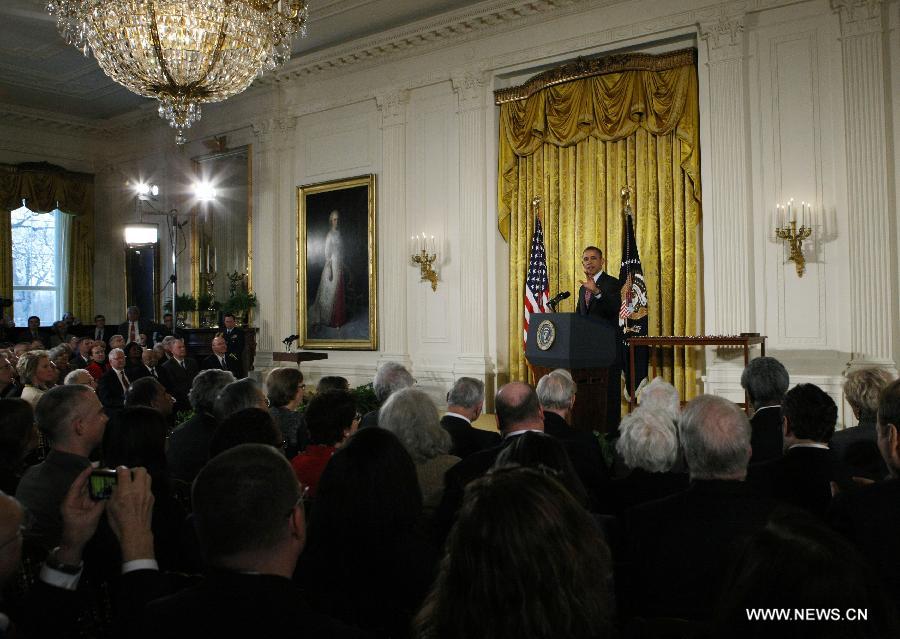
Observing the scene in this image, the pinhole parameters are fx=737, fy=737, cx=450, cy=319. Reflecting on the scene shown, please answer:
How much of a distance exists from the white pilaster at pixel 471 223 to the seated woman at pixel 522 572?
846cm

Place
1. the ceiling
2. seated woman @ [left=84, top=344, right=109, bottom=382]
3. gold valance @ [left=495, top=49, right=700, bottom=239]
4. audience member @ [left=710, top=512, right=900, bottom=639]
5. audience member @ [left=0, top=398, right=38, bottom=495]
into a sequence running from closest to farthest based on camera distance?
audience member @ [left=710, top=512, right=900, bottom=639] < audience member @ [left=0, top=398, right=38, bottom=495] < gold valance @ [left=495, top=49, right=700, bottom=239] < seated woman @ [left=84, top=344, right=109, bottom=382] < the ceiling

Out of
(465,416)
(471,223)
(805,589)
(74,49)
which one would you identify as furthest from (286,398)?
(74,49)

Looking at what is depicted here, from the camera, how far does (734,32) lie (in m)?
A: 7.85

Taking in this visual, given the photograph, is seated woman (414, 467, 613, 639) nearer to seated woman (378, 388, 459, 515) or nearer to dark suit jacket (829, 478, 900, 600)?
dark suit jacket (829, 478, 900, 600)

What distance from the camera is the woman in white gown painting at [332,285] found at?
36.4 ft

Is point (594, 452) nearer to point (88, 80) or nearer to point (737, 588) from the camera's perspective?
point (737, 588)

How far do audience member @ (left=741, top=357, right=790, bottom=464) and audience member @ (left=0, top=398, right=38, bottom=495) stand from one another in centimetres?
339

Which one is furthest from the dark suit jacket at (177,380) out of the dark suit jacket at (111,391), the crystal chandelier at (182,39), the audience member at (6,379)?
the crystal chandelier at (182,39)

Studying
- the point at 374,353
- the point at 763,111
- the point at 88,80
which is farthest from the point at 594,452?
the point at 88,80

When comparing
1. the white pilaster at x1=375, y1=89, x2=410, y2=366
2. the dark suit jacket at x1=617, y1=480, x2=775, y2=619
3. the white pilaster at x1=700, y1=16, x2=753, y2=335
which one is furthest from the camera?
the white pilaster at x1=375, y1=89, x2=410, y2=366

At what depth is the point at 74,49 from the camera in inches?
440

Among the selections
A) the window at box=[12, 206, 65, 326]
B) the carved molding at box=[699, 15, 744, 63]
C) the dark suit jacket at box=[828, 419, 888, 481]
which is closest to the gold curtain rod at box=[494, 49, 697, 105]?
the carved molding at box=[699, 15, 744, 63]

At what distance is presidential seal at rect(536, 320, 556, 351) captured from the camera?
6.91m

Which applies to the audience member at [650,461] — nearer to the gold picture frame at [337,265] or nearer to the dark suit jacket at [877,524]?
the dark suit jacket at [877,524]
